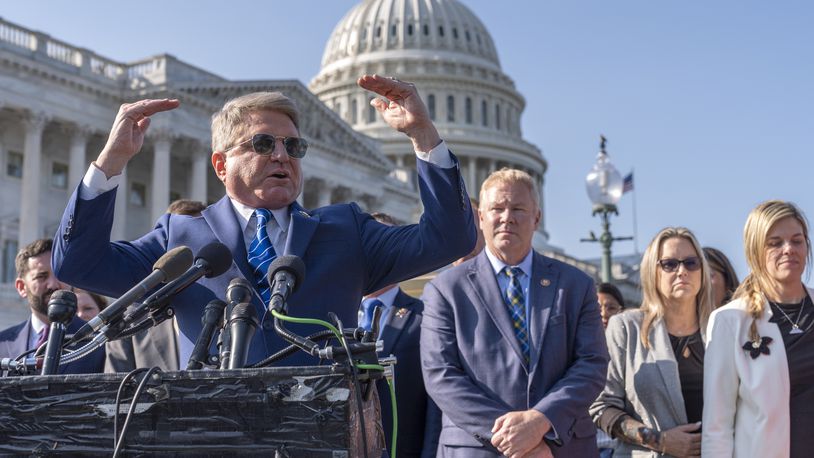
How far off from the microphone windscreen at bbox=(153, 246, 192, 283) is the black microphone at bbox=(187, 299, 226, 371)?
149 mm

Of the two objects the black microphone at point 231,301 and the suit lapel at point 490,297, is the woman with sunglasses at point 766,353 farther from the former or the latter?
the black microphone at point 231,301

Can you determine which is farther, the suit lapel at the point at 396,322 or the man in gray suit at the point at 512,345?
the suit lapel at the point at 396,322

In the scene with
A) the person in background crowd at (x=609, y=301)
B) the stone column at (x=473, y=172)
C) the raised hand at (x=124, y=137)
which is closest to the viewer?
the raised hand at (x=124, y=137)

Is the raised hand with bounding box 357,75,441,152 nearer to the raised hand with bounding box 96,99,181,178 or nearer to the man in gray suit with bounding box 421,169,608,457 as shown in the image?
the raised hand with bounding box 96,99,181,178

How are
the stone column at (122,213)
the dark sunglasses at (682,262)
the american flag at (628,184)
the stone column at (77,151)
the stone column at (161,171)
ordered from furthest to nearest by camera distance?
1. the stone column at (161,171)
2. the stone column at (122,213)
3. the stone column at (77,151)
4. the american flag at (628,184)
5. the dark sunglasses at (682,262)

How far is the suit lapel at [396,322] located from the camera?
5.68 m

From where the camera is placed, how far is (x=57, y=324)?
269cm

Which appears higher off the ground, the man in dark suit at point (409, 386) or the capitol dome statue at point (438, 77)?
the capitol dome statue at point (438, 77)

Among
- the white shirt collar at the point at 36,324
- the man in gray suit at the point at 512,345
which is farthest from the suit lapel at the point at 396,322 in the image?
the white shirt collar at the point at 36,324

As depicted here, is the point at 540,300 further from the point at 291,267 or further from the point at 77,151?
the point at 77,151

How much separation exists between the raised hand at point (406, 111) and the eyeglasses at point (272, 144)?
0.31 m

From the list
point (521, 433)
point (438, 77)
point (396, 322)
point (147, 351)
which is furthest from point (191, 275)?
point (438, 77)

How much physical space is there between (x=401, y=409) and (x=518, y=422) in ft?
4.37

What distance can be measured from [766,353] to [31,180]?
32695 mm
